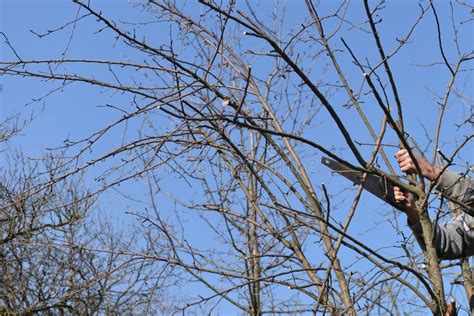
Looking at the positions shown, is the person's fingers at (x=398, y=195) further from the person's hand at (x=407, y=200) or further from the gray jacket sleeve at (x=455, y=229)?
the gray jacket sleeve at (x=455, y=229)

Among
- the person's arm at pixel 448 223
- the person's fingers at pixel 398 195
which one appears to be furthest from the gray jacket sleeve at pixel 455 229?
the person's fingers at pixel 398 195

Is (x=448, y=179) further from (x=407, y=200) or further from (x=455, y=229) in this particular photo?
(x=455, y=229)

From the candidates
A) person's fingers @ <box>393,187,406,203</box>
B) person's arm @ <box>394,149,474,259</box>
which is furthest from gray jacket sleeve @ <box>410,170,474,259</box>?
person's fingers @ <box>393,187,406,203</box>

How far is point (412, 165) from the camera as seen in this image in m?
2.47

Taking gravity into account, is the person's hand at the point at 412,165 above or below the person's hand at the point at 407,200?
above

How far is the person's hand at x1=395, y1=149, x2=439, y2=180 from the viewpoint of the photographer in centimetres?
247

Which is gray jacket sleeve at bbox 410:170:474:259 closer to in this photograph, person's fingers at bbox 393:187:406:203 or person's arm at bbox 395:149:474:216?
person's arm at bbox 395:149:474:216

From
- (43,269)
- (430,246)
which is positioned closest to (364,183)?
(430,246)

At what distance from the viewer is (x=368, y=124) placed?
268 cm

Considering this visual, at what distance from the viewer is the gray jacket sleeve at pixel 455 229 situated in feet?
8.05

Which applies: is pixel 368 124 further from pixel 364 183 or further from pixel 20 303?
pixel 20 303

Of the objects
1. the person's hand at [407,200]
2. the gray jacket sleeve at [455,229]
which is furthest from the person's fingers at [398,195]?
the gray jacket sleeve at [455,229]

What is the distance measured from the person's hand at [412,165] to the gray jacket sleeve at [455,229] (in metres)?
0.05

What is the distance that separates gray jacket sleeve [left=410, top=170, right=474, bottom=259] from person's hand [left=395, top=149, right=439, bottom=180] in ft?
0.17
